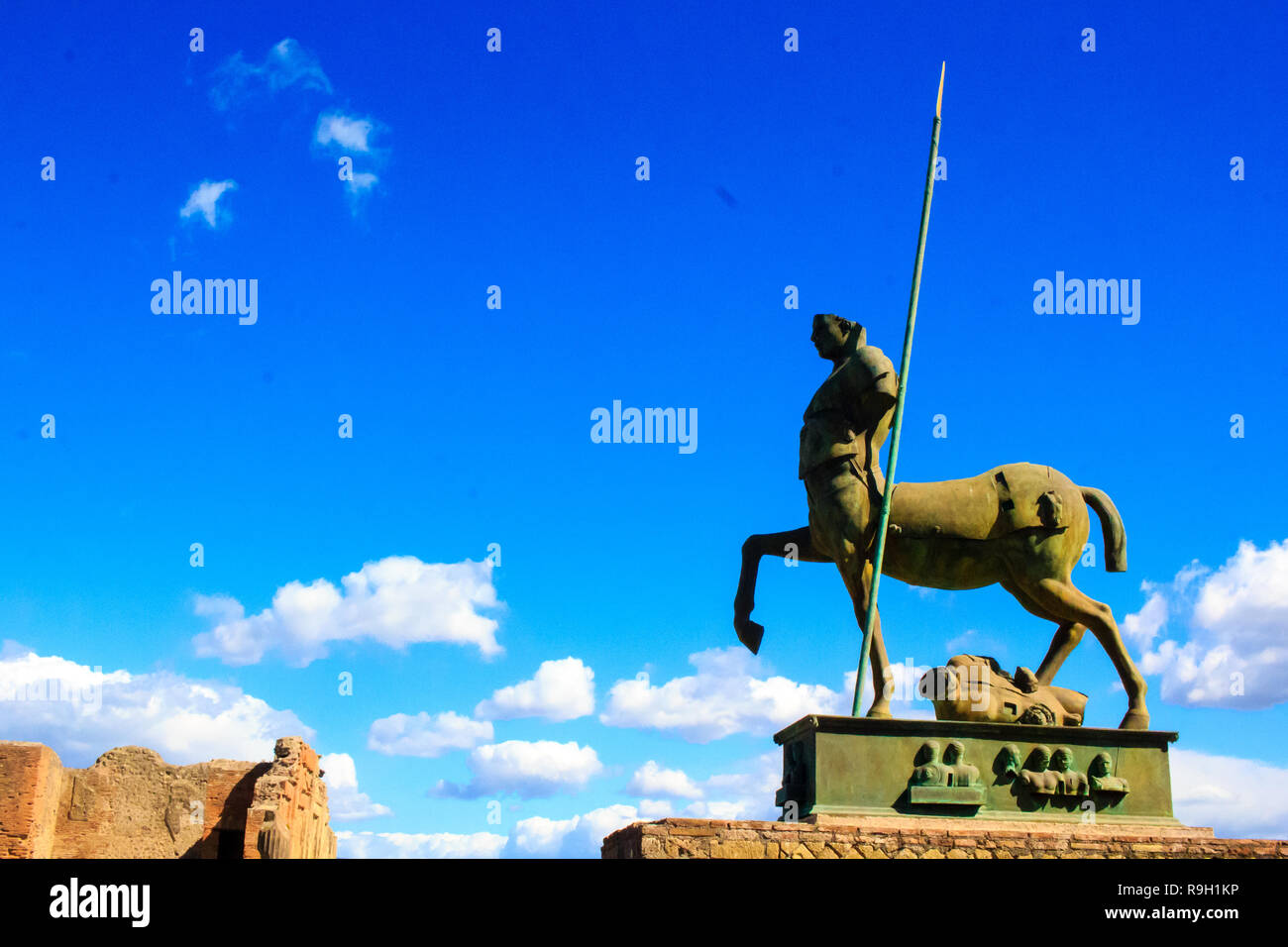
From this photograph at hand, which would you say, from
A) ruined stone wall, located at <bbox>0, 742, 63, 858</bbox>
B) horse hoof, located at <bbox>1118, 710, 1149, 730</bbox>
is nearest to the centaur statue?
horse hoof, located at <bbox>1118, 710, 1149, 730</bbox>

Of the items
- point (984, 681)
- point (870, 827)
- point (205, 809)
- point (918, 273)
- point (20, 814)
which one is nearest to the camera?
point (870, 827)

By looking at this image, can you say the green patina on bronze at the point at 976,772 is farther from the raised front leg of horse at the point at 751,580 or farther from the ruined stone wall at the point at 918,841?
the raised front leg of horse at the point at 751,580

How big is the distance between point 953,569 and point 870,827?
8.46ft

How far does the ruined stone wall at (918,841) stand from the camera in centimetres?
934

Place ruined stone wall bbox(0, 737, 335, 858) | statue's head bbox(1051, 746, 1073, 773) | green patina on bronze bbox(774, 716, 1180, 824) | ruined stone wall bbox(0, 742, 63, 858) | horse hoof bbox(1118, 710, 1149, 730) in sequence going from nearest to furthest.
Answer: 1. green patina on bronze bbox(774, 716, 1180, 824)
2. statue's head bbox(1051, 746, 1073, 773)
3. horse hoof bbox(1118, 710, 1149, 730)
4. ruined stone wall bbox(0, 742, 63, 858)
5. ruined stone wall bbox(0, 737, 335, 858)

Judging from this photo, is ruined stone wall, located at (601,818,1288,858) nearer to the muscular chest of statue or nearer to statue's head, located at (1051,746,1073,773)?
statue's head, located at (1051,746,1073,773)

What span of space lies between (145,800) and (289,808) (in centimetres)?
341

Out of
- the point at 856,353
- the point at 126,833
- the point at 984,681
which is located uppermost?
the point at 856,353

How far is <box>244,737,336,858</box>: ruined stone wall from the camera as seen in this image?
60.7 ft

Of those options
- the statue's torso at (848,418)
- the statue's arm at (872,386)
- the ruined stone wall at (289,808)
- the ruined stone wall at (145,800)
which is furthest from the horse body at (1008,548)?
the ruined stone wall at (145,800)

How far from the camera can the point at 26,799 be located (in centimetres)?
1973
